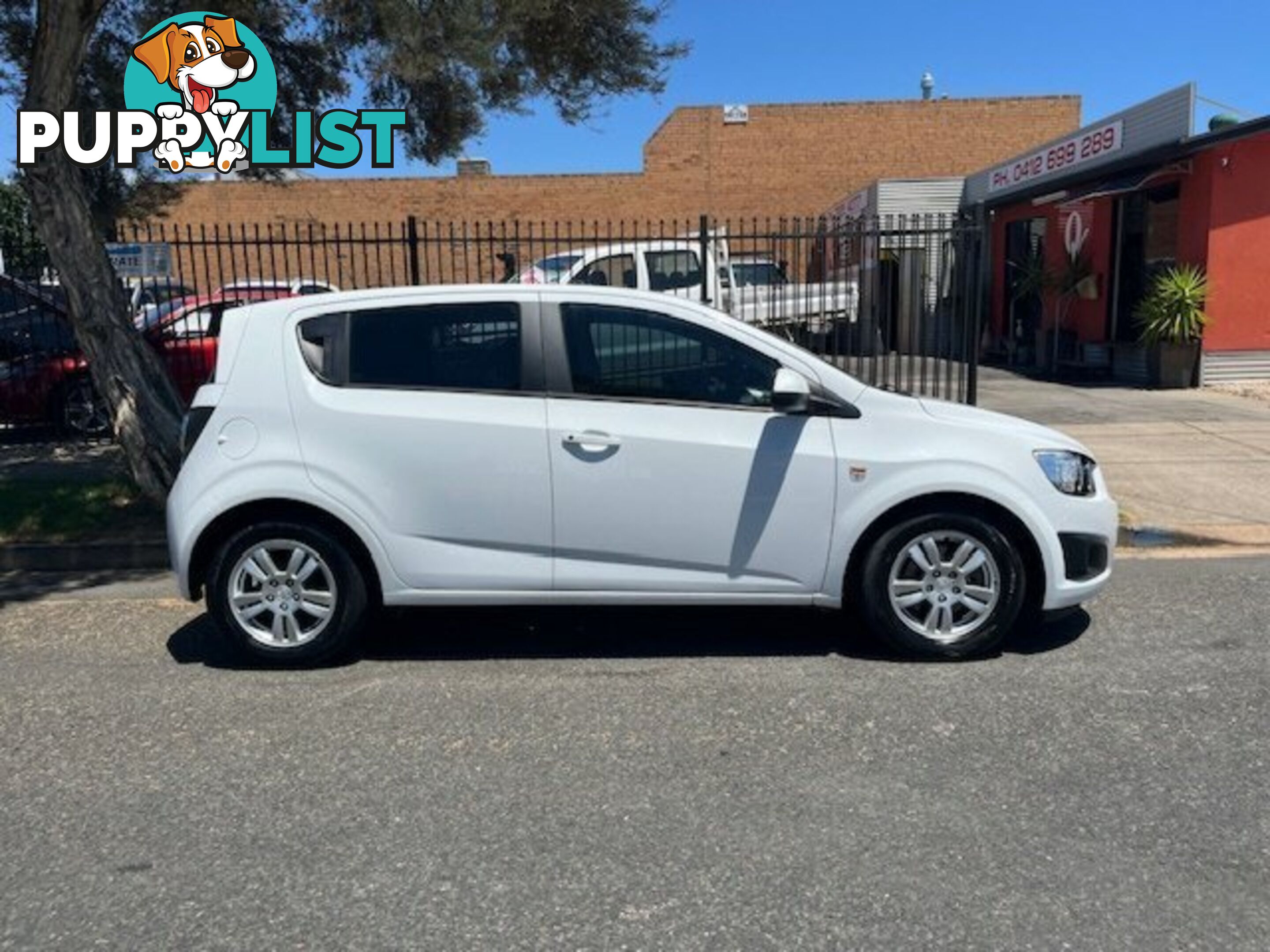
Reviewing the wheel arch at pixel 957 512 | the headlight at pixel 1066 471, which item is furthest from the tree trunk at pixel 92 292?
the headlight at pixel 1066 471

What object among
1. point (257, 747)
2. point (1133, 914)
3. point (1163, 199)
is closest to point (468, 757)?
point (257, 747)

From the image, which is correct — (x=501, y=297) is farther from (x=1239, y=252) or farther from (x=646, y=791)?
(x=1239, y=252)

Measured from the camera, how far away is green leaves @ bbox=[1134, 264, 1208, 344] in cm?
1449

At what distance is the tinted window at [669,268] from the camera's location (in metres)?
13.3

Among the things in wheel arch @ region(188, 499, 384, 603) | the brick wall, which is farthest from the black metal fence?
the brick wall

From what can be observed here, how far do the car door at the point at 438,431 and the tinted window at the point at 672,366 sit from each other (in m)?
0.28

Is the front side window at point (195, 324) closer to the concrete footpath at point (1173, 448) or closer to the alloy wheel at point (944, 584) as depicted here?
the concrete footpath at point (1173, 448)

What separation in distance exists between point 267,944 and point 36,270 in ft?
34.7

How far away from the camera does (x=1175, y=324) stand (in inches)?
572

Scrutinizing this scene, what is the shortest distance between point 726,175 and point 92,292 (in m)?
26.0

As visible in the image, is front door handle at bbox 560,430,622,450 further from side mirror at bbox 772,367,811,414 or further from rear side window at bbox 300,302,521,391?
side mirror at bbox 772,367,811,414

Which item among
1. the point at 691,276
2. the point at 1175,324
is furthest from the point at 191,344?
the point at 1175,324

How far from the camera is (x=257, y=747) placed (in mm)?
4328

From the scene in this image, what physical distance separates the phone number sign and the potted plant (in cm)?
273
